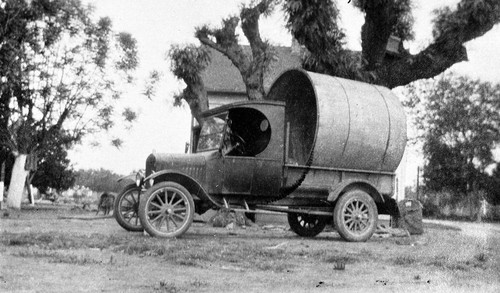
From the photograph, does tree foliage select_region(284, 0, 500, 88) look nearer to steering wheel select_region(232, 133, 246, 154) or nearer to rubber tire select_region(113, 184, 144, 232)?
steering wheel select_region(232, 133, 246, 154)

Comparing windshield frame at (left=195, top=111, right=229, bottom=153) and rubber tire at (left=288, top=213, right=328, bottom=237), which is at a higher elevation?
windshield frame at (left=195, top=111, right=229, bottom=153)

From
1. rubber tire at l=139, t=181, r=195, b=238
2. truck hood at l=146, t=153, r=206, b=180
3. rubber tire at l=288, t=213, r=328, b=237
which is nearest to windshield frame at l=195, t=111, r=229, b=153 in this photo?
truck hood at l=146, t=153, r=206, b=180

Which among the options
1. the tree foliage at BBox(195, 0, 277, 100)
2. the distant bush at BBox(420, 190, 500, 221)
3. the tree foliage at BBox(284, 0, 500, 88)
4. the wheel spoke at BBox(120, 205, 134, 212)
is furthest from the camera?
the distant bush at BBox(420, 190, 500, 221)

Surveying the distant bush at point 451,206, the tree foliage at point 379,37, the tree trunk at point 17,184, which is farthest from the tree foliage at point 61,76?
the distant bush at point 451,206

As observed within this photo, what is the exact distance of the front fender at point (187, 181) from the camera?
31.7ft

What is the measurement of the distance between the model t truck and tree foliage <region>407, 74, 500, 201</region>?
25035 mm

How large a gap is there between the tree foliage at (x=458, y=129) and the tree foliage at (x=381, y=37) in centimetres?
2126

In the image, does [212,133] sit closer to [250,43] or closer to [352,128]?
[352,128]

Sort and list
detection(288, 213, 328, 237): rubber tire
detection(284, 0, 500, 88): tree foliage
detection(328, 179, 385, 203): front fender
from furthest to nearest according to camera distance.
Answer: detection(284, 0, 500, 88): tree foliage < detection(288, 213, 328, 237): rubber tire < detection(328, 179, 385, 203): front fender

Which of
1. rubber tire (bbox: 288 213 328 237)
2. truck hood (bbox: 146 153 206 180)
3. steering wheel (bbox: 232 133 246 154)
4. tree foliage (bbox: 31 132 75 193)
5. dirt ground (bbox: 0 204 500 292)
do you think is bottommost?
dirt ground (bbox: 0 204 500 292)

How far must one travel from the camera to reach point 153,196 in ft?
30.7

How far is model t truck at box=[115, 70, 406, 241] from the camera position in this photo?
9883mm

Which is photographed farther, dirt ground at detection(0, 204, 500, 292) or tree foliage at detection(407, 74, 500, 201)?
tree foliage at detection(407, 74, 500, 201)

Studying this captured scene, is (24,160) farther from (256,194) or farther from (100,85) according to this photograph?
(256,194)
